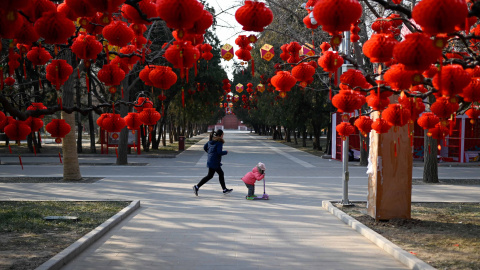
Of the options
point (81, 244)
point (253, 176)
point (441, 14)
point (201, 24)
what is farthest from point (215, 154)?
point (441, 14)

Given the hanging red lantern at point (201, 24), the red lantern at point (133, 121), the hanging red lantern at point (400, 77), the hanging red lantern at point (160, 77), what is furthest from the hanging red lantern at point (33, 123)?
the hanging red lantern at point (400, 77)

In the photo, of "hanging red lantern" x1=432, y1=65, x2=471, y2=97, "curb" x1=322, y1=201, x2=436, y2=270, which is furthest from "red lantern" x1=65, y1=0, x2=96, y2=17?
"curb" x1=322, y1=201, x2=436, y2=270

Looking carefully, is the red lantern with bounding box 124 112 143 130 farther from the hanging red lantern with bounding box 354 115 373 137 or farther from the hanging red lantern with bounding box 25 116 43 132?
the hanging red lantern with bounding box 354 115 373 137

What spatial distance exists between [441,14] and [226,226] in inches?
229

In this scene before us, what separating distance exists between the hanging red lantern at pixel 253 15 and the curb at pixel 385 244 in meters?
3.56

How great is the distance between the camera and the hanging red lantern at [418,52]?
375 centimetres

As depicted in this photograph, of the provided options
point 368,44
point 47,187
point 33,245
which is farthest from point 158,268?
point 47,187

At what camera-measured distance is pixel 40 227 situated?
7.82 metres

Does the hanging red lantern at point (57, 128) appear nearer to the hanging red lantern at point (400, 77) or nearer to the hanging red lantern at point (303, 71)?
the hanging red lantern at point (303, 71)

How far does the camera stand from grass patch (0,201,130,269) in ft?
19.9

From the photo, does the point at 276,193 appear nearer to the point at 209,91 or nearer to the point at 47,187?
the point at 47,187

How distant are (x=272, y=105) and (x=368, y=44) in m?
27.4

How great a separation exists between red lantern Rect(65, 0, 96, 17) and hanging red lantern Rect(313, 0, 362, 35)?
2115 millimetres

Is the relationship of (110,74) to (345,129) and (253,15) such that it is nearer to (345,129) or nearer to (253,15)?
(253,15)
